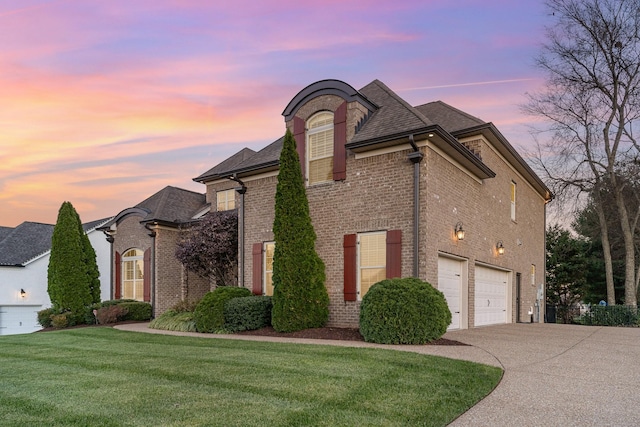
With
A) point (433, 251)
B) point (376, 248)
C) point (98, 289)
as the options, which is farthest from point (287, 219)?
point (98, 289)

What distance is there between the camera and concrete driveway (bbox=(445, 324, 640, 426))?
4414 millimetres

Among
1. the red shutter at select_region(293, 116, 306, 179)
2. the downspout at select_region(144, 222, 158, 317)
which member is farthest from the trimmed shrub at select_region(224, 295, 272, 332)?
the downspout at select_region(144, 222, 158, 317)

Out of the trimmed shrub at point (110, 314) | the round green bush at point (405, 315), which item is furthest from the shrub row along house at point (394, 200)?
the trimmed shrub at point (110, 314)

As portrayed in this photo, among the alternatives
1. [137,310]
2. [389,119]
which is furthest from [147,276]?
[389,119]

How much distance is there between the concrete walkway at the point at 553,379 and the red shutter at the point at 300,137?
16.7 ft

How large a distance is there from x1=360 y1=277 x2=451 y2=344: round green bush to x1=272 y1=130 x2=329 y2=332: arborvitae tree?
6.89 feet

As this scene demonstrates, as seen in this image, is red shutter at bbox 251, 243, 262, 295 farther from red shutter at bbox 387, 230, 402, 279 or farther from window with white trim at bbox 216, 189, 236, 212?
window with white trim at bbox 216, 189, 236, 212

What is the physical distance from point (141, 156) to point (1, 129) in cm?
424

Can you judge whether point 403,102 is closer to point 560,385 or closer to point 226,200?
point 560,385

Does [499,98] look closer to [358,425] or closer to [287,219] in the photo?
[287,219]

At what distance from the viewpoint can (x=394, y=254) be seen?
35.7 ft

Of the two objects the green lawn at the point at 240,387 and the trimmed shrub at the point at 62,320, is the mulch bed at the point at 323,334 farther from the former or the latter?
the trimmed shrub at the point at 62,320

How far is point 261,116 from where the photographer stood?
15.5 m

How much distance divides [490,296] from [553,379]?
30.6ft
